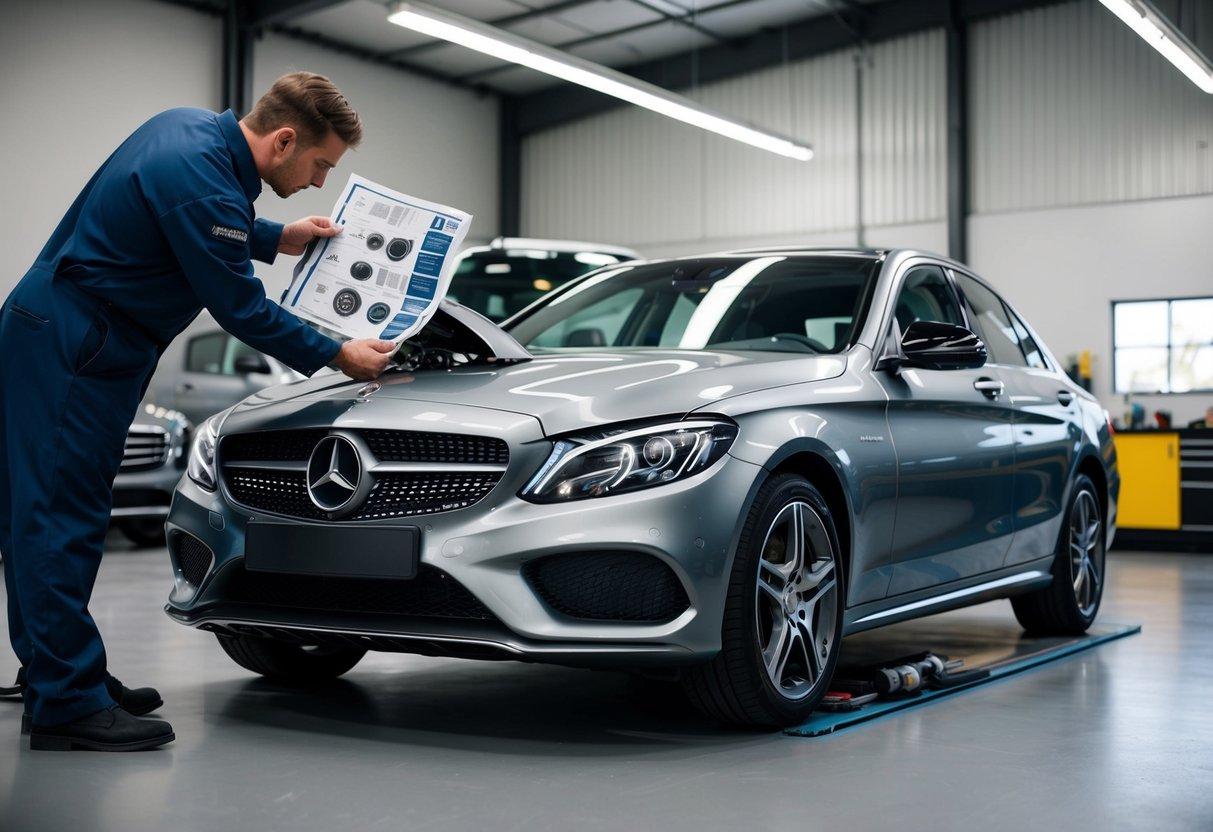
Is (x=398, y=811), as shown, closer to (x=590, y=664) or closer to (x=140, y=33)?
(x=590, y=664)

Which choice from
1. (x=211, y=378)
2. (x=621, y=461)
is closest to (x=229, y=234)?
(x=621, y=461)

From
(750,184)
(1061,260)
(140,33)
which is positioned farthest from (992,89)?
(140,33)

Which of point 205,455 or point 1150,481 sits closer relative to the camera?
point 205,455

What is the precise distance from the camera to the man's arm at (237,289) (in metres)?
3.18

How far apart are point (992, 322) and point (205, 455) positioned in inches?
116

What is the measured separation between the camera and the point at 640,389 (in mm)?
3260

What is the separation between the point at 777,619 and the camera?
11.2 feet

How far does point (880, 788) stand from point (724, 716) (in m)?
0.53

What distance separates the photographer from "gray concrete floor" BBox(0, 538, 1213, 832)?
2.71 m

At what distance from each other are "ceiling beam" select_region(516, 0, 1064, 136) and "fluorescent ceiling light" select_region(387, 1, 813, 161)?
1499mm

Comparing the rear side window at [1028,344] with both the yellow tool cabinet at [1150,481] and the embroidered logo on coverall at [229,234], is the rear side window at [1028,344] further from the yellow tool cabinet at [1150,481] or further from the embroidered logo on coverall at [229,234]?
the yellow tool cabinet at [1150,481]

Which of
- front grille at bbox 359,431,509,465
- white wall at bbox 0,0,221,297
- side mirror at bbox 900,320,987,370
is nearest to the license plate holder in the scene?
front grille at bbox 359,431,509,465

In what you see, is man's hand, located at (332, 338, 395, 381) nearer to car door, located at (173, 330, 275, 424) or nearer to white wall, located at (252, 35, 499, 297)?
car door, located at (173, 330, 275, 424)

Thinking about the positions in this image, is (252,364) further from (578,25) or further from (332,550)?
(332,550)
